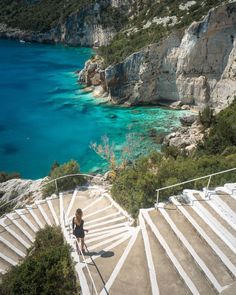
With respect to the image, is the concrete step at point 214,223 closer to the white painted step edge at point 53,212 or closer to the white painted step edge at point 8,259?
the white painted step edge at point 53,212

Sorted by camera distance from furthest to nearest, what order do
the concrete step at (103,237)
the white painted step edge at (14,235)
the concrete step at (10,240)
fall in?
the white painted step edge at (14,235)
the concrete step at (10,240)
the concrete step at (103,237)

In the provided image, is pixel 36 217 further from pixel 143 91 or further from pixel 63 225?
pixel 143 91

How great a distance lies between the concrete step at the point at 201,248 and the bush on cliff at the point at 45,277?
2.67 meters

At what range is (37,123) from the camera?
35.4m

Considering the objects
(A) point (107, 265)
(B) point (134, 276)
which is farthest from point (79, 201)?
(B) point (134, 276)

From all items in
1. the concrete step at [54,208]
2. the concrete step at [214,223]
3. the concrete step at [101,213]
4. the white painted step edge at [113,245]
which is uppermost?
the concrete step at [214,223]

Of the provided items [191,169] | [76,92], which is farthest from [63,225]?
[76,92]

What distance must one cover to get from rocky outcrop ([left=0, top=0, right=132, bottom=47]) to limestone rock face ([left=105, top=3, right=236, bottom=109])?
3531cm

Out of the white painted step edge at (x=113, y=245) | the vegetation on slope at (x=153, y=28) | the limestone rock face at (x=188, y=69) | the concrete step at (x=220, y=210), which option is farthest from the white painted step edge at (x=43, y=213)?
the vegetation on slope at (x=153, y=28)

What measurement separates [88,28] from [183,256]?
246ft

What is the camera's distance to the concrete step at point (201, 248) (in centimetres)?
634

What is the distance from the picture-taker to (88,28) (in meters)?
A: 75.1

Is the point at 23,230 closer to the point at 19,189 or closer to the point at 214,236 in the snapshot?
the point at 214,236

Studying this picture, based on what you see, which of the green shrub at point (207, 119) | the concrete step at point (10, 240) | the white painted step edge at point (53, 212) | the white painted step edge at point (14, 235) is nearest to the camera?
the concrete step at point (10, 240)
